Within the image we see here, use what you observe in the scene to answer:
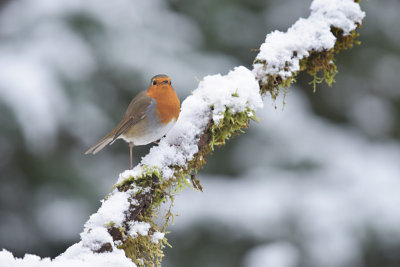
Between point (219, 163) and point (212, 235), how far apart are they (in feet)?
3.30

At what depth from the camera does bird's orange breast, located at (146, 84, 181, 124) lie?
7.30 feet

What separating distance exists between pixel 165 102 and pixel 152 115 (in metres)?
0.10

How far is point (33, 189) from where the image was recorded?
16.9ft

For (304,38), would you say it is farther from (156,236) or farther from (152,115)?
(156,236)

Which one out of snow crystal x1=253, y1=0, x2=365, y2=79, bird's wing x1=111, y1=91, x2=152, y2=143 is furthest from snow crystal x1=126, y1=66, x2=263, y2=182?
bird's wing x1=111, y1=91, x2=152, y2=143

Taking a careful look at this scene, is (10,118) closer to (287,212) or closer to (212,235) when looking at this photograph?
(212,235)

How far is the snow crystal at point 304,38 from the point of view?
6.84ft

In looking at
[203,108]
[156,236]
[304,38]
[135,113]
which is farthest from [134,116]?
[304,38]

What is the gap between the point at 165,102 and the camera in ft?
7.73

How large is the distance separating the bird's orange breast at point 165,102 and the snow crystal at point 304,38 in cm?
44

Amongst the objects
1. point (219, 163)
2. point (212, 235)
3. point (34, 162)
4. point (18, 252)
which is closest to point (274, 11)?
point (219, 163)

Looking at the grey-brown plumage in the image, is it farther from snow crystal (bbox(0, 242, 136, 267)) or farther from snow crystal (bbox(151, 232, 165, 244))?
snow crystal (bbox(0, 242, 136, 267))

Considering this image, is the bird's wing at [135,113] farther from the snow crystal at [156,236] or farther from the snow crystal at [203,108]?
the snow crystal at [156,236]

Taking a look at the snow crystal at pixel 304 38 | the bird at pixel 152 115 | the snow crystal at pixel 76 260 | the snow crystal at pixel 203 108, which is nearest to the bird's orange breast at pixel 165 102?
the bird at pixel 152 115
